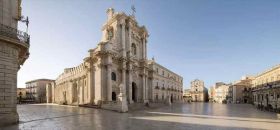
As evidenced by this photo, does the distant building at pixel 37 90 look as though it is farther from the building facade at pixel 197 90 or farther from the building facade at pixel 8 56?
the building facade at pixel 8 56

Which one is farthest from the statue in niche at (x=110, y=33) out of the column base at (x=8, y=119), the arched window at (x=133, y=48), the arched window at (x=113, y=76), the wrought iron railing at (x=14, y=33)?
the column base at (x=8, y=119)

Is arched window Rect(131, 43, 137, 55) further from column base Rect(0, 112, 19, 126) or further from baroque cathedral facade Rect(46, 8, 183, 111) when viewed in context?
column base Rect(0, 112, 19, 126)

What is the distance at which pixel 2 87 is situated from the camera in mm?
11555

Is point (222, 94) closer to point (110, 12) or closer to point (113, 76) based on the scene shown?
point (110, 12)

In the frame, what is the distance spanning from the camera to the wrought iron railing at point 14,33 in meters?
11.7

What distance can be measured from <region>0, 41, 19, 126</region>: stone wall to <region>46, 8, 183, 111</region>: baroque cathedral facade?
12099mm

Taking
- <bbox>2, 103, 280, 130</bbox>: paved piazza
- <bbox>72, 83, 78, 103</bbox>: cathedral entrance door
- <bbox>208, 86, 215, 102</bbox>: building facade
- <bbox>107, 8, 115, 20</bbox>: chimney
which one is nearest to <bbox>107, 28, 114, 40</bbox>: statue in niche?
<bbox>107, 8, 115, 20</bbox>: chimney

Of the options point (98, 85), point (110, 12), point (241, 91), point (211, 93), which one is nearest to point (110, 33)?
point (110, 12)

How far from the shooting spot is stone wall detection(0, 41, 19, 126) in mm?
11531

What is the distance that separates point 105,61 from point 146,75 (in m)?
11.5

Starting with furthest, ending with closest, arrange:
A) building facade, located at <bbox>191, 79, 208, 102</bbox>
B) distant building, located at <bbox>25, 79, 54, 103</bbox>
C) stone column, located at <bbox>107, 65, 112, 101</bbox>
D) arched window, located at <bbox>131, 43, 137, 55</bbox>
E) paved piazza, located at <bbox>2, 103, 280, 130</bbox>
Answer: building facade, located at <bbox>191, 79, 208, 102</bbox> < distant building, located at <bbox>25, 79, 54, 103</bbox> < arched window, located at <bbox>131, 43, 137, 55</bbox> < stone column, located at <bbox>107, 65, 112, 101</bbox> < paved piazza, located at <bbox>2, 103, 280, 130</bbox>

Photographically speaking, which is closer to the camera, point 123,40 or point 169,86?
point 123,40

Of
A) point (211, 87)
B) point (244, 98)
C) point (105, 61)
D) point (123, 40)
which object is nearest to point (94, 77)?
point (105, 61)

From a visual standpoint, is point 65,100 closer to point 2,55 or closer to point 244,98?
point 2,55
